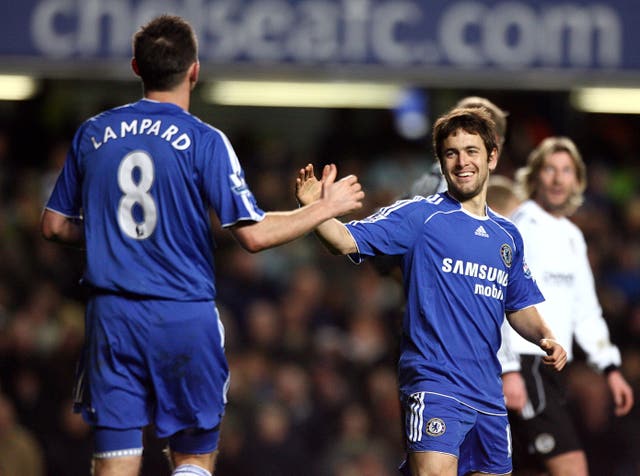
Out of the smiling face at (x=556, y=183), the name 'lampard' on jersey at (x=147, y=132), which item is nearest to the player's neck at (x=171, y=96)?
the name 'lampard' on jersey at (x=147, y=132)

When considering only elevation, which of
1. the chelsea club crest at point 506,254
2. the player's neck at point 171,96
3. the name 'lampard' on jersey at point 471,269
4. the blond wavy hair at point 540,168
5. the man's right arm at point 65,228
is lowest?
the name 'lampard' on jersey at point 471,269

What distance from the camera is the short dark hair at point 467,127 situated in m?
5.16

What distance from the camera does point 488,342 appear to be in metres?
5.11

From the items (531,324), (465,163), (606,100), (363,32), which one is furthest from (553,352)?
(606,100)

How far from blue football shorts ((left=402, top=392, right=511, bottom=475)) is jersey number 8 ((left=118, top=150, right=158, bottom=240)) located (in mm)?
1299

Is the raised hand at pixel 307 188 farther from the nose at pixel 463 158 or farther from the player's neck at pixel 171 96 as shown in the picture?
the nose at pixel 463 158

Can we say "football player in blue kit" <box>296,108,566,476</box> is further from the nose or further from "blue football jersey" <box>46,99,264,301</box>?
"blue football jersey" <box>46,99,264,301</box>

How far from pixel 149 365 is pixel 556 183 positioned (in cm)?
295

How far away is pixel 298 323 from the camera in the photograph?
35.1 feet

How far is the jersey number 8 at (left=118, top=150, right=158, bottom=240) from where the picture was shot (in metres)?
4.56

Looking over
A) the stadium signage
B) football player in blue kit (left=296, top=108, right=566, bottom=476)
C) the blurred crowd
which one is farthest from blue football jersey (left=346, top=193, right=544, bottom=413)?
the blurred crowd

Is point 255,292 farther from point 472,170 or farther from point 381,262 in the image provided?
point 472,170

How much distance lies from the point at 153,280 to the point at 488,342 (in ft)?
4.73

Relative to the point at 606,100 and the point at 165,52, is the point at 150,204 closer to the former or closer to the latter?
the point at 165,52
